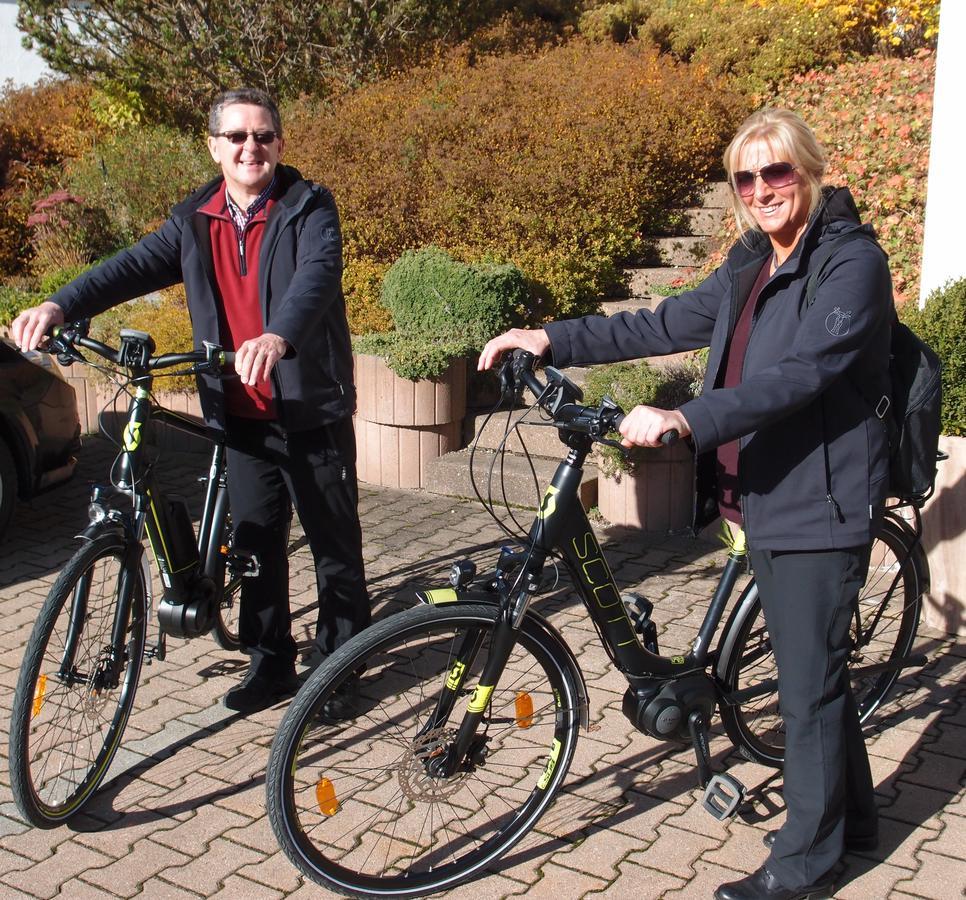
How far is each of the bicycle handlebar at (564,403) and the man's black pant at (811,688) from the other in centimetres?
56

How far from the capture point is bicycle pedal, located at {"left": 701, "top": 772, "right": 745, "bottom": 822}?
126 inches

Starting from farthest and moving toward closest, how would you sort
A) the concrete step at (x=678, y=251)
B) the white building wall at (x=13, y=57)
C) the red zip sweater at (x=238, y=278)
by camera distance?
1. the white building wall at (x=13, y=57)
2. the concrete step at (x=678, y=251)
3. the red zip sweater at (x=238, y=278)

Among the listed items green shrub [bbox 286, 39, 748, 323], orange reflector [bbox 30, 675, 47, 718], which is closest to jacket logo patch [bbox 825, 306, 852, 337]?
orange reflector [bbox 30, 675, 47, 718]

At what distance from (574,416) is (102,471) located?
527 centimetres

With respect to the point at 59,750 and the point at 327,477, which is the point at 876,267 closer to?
the point at 327,477

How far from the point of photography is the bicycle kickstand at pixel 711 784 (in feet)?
10.5

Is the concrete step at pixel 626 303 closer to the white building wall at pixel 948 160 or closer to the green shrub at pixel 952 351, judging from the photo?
the white building wall at pixel 948 160

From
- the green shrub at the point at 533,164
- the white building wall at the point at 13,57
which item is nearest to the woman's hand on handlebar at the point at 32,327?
the green shrub at the point at 533,164

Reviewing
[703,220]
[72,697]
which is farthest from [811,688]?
[703,220]

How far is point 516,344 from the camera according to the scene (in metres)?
3.12

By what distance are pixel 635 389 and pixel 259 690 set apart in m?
2.69

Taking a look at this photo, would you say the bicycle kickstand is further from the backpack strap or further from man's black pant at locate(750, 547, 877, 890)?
the backpack strap

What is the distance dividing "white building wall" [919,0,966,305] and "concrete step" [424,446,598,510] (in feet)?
6.55

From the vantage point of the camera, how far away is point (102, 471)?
734cm
